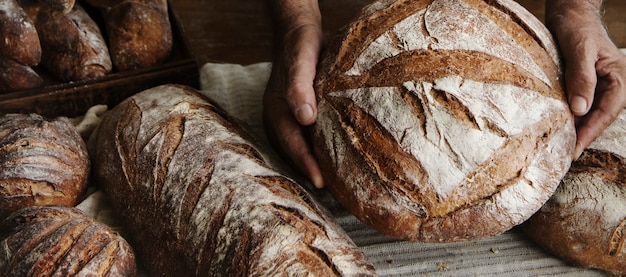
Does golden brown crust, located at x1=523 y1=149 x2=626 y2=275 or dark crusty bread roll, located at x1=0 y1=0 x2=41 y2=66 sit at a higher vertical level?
dark crusty bread roll, located at x1=0 y1=0 x2=41 y2=66

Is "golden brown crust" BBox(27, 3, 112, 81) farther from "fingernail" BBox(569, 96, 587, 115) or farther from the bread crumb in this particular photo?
"fingernail" BBox(569, 96, 587, 115)

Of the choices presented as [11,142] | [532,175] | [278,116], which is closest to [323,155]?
[278,116]

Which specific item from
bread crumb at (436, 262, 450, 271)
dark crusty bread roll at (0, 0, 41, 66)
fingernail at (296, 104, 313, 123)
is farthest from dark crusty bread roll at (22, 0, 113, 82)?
bread crumb at (436, 262, 450, 271)

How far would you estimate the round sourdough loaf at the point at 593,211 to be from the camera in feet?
4.68

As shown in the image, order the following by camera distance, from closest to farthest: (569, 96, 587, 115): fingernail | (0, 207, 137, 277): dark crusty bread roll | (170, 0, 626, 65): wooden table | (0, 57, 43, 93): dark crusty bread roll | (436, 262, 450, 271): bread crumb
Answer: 1. (0, 207, 137, 277): dark crusty bread roll
2. (569, 96, 587, 115): fingernail
3. (436, 262, 450, 271): bread crumb
4. (0, 57, 43, 93): dark crusty bread roll
5. (170, 0, 626, 65): wooden table

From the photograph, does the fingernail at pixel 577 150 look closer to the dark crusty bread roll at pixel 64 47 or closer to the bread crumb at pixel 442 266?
the bread crumb at pixel 442 266

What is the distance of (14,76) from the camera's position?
1.76 m

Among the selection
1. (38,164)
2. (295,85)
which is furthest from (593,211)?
(38,164)

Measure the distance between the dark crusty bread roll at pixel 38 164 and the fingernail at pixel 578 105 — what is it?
1297 mm

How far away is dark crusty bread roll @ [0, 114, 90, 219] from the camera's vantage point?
56.7 inches

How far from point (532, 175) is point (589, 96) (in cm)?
26

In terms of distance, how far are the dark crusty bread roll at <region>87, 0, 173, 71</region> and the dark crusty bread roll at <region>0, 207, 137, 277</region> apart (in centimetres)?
71

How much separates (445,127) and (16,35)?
3.83 ft

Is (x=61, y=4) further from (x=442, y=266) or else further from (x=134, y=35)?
(x=442, y=266)
